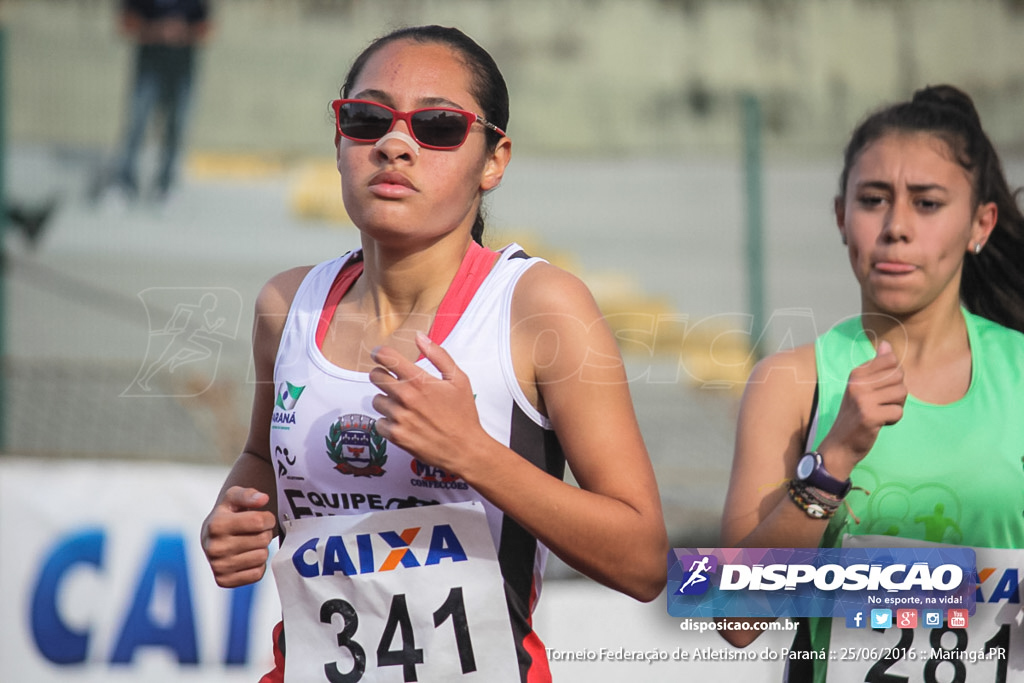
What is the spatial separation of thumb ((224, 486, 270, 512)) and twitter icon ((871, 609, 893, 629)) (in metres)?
1.29

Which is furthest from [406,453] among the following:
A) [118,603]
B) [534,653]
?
[118,603]

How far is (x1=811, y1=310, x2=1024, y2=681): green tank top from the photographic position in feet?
7.33

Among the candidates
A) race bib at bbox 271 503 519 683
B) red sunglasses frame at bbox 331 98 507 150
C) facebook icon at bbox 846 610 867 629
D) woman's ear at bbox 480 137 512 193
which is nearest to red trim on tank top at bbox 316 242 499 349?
woman's ear at bbox 480 137 512 193

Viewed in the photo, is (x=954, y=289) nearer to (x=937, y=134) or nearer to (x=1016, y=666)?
(x=937, y=134)

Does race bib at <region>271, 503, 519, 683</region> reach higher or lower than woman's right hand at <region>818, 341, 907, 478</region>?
lower

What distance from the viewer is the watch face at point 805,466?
2.12 meters

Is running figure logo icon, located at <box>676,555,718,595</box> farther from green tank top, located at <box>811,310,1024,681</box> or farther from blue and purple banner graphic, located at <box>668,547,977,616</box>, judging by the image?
green tank top, located at <box>811,310,1024,681</box>

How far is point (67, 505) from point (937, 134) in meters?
3.56

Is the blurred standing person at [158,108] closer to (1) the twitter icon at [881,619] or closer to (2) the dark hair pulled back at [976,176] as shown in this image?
(2) the dark hair pulled back at [976,176]

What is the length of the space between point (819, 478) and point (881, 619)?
43 centimetres

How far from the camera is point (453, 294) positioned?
6.80 ft

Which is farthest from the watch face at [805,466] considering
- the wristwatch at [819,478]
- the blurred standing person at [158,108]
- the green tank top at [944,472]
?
the blurred standing person at [158,108]

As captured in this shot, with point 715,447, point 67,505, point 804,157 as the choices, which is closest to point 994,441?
point 67,505

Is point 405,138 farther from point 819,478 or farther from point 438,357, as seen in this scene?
point 819,478
